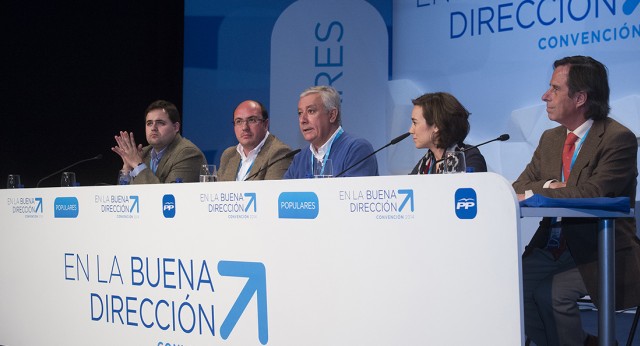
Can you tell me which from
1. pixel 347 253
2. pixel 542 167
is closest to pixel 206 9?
pixel 542 167

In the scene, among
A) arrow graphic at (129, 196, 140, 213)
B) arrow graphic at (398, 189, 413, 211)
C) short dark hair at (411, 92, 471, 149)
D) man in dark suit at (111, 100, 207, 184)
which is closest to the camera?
arrow graphic at (398, 189, 413, 211)

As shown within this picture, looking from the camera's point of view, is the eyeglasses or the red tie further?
the eyeglasses

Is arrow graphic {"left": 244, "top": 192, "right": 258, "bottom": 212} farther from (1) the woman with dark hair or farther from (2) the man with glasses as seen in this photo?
(2) the man with glasses

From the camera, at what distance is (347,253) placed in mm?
2277

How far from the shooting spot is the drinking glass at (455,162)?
96.8 inches

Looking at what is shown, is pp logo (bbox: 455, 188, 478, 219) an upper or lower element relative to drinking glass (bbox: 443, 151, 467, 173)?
lower

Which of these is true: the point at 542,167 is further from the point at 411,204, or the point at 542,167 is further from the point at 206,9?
the point at 206,9

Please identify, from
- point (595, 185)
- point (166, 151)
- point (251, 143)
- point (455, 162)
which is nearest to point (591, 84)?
point (595, 185)

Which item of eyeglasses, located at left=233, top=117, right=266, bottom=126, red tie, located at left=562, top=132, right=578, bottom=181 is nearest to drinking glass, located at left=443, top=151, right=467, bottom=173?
red tie, located at left=562, top=132, right=578, bottom=181

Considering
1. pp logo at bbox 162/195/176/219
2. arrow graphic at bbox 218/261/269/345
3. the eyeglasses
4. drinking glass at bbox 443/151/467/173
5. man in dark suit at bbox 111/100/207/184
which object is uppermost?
the eyeglasses

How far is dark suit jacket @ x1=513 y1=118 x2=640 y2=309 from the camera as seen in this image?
2.54 m

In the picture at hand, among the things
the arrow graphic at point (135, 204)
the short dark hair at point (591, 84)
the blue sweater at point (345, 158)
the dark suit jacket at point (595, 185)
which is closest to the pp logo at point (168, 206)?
the arrow graphic at point (135, 204)

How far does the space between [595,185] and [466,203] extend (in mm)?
859

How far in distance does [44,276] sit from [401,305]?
1.74 metres
